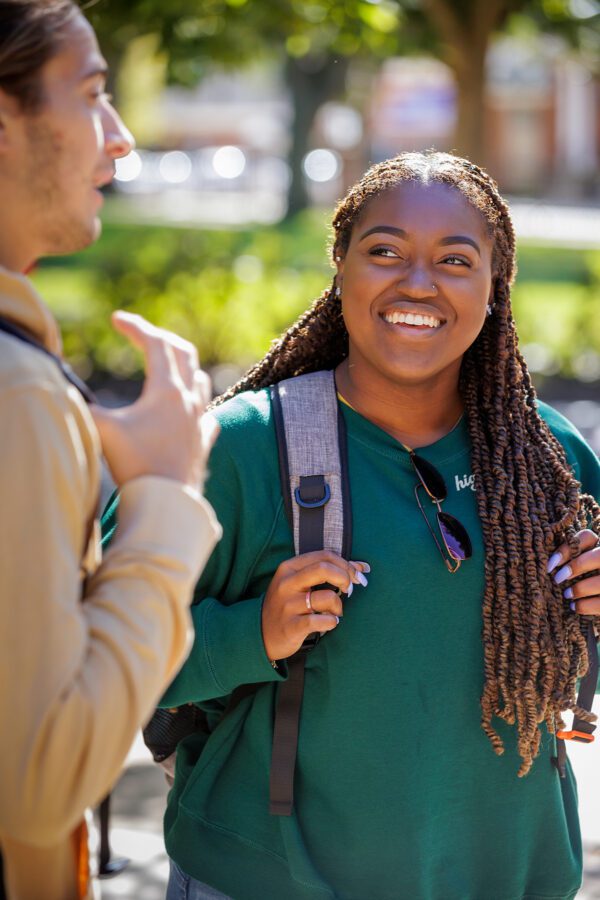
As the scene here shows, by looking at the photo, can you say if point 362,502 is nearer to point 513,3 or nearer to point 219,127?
point 513,3

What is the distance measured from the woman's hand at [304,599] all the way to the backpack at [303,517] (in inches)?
2.7

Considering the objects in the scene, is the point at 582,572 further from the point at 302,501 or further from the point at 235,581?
the point at 235,581

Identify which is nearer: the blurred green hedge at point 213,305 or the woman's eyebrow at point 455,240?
the woman's eyebrow at point 455,240

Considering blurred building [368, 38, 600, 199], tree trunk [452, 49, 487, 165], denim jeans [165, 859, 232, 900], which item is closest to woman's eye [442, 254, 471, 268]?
denim jeans [165, 859, 232, 900]

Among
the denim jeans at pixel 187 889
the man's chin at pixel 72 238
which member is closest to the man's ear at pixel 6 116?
the man's chin at pixel 72 238

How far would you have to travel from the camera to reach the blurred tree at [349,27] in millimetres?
7012

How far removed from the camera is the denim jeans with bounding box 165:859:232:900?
245 cm

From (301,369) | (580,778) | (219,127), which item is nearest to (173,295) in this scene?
(580,778)

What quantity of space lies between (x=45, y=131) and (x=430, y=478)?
48.2 inches

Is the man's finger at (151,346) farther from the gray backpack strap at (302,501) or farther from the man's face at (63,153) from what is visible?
the gray backpack strap at (302,501)

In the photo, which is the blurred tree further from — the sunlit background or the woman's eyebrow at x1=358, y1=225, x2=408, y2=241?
the woman's eyebrow at x1=358, y1=225, x2=408, y2=241

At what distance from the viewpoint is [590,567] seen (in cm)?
253

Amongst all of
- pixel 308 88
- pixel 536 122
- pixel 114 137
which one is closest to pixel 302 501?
pixel 114 137

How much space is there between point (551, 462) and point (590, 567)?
0.94 ft
